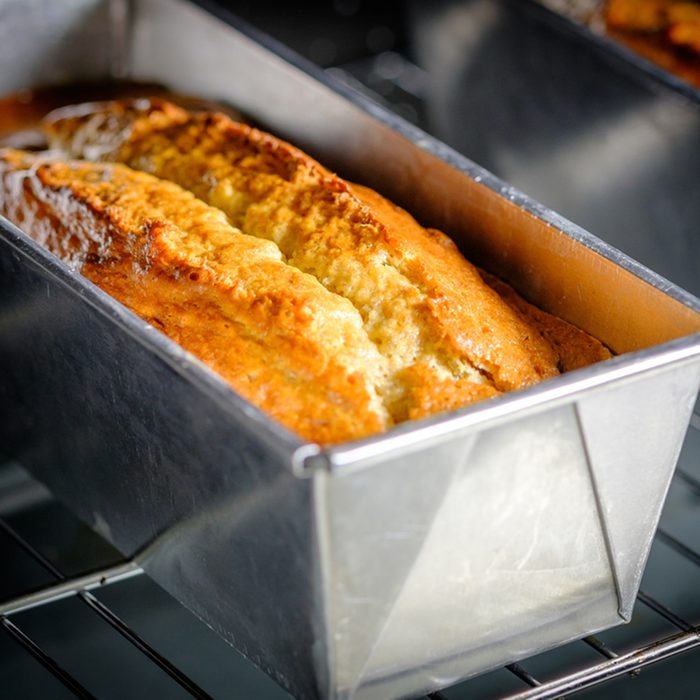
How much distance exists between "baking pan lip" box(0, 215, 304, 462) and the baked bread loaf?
0.43 feet

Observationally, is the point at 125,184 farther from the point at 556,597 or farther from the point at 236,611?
the point at 556,597

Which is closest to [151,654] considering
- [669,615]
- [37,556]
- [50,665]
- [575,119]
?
[50,665]

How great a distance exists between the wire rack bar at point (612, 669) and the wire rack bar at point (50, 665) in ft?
1.62

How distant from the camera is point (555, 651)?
1858 mm

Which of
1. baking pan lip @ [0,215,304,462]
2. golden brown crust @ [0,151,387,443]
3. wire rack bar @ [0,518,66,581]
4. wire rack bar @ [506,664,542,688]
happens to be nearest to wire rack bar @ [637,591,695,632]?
wire rack bar @ [506,664,542,688]

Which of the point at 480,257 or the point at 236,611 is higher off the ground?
the point at 480,257

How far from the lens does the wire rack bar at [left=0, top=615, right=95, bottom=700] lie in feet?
4.78

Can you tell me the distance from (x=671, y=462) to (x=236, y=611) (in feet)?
1.71

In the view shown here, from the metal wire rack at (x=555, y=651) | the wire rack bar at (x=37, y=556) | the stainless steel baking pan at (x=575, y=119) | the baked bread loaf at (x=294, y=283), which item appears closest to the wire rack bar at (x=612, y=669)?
the metal wire rack at (x=555, y=651)

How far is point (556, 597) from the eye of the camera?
1435 millimetres

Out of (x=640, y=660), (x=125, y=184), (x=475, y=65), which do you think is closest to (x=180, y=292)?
(x=125, y=184)

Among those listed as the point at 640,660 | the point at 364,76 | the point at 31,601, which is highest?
the point at 364,76

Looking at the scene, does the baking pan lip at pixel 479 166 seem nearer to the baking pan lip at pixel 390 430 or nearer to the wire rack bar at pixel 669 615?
the baking pan lip at pixel 390 430

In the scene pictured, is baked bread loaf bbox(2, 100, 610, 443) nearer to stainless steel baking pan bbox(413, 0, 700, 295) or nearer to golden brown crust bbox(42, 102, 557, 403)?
golden brown crust bbox(42, 102, 557, 403)
